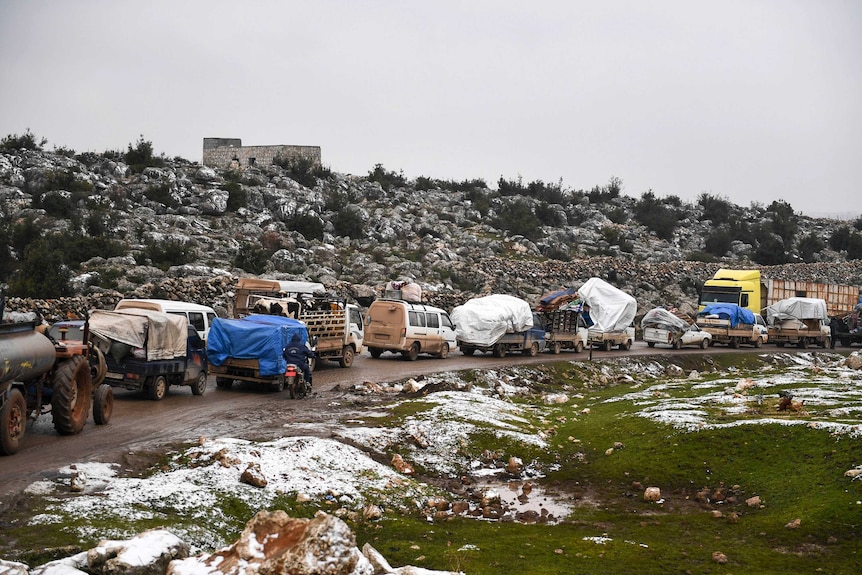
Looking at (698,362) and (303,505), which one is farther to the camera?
(698,362)

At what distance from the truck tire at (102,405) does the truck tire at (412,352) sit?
16.8 m

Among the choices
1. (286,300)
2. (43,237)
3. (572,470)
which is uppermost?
(43,237)

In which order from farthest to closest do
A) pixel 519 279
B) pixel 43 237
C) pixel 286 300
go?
pixel 519 279, pixel 43 237, pixel 286 300

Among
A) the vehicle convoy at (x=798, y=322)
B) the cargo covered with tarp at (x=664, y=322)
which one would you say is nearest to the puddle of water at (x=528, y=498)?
the cargo covered with tarp at (x=664, y=322)

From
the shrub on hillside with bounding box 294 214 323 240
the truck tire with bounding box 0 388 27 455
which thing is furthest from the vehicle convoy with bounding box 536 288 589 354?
the truck tire with bounding box 0 388 27 455

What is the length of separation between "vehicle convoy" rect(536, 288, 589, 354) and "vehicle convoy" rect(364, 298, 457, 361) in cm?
704

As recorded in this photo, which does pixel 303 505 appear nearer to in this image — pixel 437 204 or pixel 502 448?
pixel 502 448

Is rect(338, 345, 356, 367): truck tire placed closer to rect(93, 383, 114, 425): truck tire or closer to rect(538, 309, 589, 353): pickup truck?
rect(538, 309, 589, 353): pickup truck

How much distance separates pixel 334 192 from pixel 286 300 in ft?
143

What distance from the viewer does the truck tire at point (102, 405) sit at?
1611cm

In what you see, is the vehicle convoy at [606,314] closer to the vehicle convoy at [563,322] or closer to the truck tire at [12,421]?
the vehicle convoy at [563,322]

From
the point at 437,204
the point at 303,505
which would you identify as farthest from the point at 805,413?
the point at 437,204

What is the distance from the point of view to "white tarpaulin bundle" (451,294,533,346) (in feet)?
115

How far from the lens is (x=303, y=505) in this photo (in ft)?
37.4
